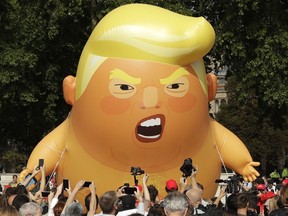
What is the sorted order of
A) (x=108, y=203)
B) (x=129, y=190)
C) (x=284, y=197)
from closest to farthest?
1. (x=108, y=203)
2. (x=284, y=197)
3. (x=129, y=190)

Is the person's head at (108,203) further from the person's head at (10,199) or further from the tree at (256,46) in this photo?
the tree at (256,46)

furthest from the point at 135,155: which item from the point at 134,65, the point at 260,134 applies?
the point at 260,134

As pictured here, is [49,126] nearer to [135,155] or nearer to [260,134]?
[135,155]

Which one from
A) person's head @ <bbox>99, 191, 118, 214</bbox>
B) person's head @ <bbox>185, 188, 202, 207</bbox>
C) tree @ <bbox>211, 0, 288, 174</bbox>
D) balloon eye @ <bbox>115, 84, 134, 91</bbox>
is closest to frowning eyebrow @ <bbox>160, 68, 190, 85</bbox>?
balloon eye @ <bbox>115, 84, 134, 91</bbox>

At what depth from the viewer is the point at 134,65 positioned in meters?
11.6

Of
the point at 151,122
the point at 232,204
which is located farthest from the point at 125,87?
the point at 232,204

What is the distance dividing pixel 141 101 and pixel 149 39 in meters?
1.10

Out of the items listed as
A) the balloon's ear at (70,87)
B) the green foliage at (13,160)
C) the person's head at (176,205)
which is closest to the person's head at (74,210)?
the person's head at (176,205)

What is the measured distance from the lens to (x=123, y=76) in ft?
38.0

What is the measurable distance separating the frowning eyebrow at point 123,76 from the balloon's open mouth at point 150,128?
0.68 meters

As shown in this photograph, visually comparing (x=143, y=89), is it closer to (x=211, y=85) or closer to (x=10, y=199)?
(x=211, y=85)

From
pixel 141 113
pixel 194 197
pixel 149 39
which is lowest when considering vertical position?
pixel 194 197

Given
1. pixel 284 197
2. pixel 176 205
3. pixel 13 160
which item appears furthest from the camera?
pixel 13 160

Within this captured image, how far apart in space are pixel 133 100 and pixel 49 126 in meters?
12.4
